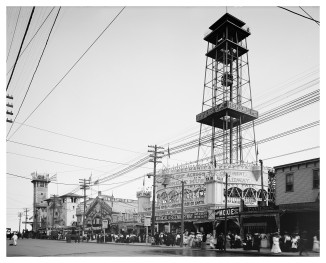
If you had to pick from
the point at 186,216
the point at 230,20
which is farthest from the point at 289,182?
the point at 230,20

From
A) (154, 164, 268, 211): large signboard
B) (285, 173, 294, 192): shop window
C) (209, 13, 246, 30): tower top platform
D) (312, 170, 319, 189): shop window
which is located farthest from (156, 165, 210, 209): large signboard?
(209, 13, 246, 30): tower top platform

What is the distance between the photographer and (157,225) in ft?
153

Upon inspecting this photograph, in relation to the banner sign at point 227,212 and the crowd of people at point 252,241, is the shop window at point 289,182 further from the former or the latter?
the banner sign at point 227,212

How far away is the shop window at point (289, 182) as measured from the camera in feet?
92.8

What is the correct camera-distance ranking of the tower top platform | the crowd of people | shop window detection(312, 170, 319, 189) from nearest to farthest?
the crowd of people → shop window detection(312, 170, 319, 189) → the tower top platform

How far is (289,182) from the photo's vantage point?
28.5 m

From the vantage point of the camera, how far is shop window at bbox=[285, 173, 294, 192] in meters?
28.3

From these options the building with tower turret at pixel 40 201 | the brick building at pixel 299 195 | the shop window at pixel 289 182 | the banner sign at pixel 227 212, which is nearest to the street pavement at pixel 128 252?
the brick building at pixel 299 195

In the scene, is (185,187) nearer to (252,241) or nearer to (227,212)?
(227,212)

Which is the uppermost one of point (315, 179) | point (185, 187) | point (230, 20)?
point (230, 20)

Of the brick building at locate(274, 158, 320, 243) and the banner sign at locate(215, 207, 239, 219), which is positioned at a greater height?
the brick building at locate(274, 158, 320, 243)

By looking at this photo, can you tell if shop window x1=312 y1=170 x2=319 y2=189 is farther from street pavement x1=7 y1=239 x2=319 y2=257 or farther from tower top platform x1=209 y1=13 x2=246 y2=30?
tower top platform x1=209 y1=13 x2=246 y2=30

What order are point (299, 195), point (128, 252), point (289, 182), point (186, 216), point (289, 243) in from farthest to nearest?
1. point (186, 216)
2. point (289, 182)
3. point (299, 195)
4. point (289, 243)
5. point (128, 252)
